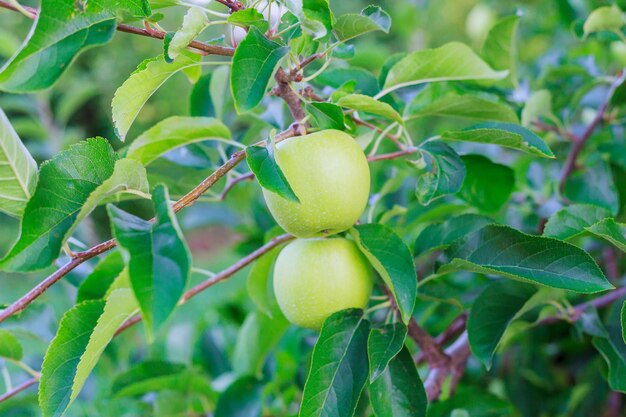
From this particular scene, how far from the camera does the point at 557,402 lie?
1.16 meters

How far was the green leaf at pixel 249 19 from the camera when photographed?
20.4 inches

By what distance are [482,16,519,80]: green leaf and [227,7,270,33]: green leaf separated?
1.69 feet

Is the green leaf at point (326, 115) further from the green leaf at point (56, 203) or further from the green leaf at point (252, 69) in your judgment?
the green leaf at point (56, 203)

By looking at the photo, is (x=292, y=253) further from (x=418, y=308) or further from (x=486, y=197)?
(x=418, y=308)

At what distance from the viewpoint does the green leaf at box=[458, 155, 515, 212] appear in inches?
31.1

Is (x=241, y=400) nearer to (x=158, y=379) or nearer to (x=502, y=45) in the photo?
(x=158, y=379)

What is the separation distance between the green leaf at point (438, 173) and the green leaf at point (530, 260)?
0.06 meters

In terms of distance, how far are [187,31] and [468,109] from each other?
354mm

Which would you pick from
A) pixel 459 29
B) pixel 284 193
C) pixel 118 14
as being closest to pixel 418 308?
pixel 284 193

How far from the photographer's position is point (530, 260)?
0.59 meters

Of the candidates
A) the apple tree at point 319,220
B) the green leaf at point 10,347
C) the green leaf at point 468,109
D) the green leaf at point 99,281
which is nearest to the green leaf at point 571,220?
the apple tree at point 319,220

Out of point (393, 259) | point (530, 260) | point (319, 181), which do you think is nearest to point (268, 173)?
point (319, 181)

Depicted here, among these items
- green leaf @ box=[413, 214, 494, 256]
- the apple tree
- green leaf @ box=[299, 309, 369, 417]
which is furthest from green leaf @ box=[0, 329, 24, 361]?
green leaf @ box=[413, 214, 494, 256]

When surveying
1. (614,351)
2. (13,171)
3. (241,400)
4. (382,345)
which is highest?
(13,171)
